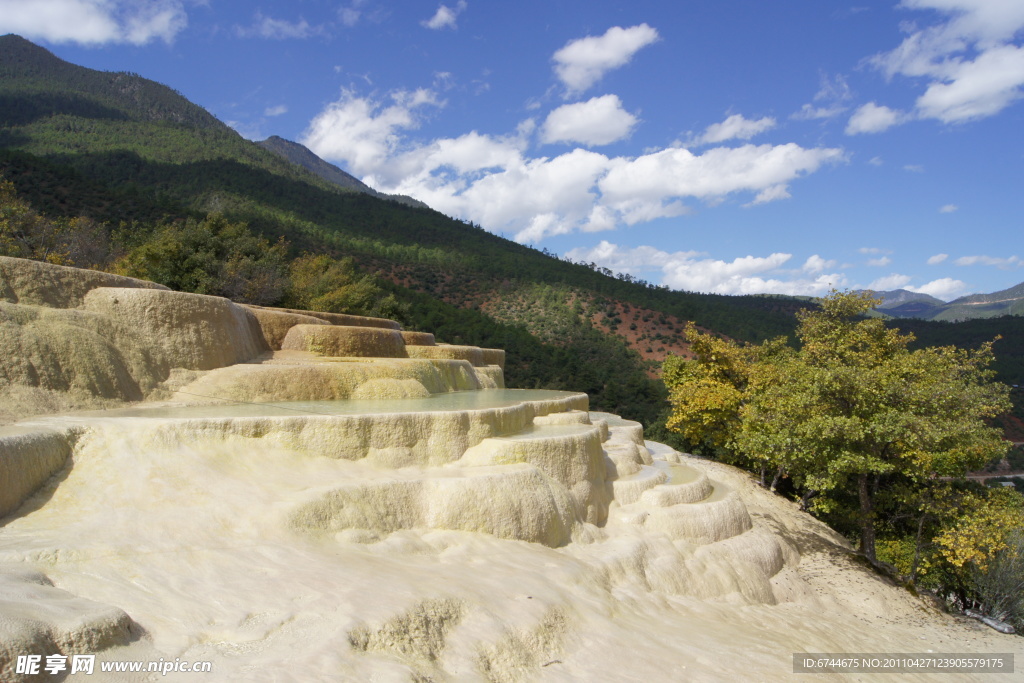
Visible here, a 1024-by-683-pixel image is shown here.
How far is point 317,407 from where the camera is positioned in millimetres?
10312

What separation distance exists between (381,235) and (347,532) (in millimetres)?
48803

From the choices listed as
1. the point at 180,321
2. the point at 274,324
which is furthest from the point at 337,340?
the point at 180,321

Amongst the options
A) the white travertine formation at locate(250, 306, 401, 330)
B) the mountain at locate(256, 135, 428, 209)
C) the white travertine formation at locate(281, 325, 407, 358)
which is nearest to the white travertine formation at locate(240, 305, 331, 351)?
the white travertine formation at locate(281, 325, 407, 358)

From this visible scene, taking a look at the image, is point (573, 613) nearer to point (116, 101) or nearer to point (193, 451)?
point (193, 451)

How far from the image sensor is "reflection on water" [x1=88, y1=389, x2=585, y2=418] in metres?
8.92

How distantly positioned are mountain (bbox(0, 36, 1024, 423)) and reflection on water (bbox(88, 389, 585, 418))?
18.4 m

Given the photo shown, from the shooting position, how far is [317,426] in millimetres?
8641

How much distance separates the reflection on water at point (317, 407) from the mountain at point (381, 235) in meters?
18.4

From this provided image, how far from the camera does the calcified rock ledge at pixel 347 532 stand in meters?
5.50

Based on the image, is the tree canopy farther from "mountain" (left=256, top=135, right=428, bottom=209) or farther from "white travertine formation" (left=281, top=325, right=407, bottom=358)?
"mountain" (left=256, top=135, right=428, bottom=209)

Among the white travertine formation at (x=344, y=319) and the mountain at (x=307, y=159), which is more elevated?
the mountain at (x=307, y=159)

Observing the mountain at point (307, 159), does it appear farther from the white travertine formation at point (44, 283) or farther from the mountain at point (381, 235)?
the white travertine formation at point (44, 283)

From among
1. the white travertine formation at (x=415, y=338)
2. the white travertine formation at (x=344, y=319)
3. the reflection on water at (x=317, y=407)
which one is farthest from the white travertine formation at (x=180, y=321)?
the white travertine formation at (x=415, y=338)

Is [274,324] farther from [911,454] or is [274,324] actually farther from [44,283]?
[911,454]
